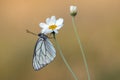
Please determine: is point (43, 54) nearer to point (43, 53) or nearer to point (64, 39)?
point (43, 53)

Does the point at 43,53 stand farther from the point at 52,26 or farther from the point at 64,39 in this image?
the point at 64,39

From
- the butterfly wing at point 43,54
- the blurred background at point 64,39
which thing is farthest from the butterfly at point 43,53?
the blurred background at point 64,39

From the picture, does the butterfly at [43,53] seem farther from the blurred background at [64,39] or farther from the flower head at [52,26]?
the blurred background at [64,39]

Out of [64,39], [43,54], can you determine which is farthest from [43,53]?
[64,39]

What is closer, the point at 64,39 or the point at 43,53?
the point at 43,53

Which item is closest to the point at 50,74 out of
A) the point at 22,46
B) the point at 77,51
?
the point at 77,51

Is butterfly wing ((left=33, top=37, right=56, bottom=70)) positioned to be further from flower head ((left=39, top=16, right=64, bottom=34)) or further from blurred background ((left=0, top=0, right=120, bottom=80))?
blurred background ((left=0, top=0, right=120, bottom=80))

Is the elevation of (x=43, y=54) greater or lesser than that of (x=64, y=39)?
lesser
